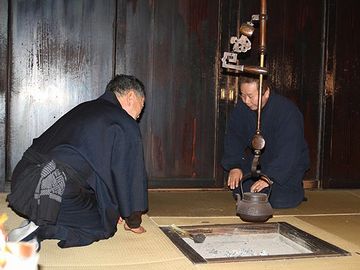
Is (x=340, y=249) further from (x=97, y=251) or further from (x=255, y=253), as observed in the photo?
(x=97, y=251)

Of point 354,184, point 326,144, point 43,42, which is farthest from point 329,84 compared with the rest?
point 43,42

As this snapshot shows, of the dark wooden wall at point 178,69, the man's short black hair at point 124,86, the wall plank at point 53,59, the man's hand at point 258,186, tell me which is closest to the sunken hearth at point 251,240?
the man's hand at point 258,186

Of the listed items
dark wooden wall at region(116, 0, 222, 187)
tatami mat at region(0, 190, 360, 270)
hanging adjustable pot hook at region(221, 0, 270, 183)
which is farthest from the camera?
dark wooden wall at region(116, 0, 222, 187)

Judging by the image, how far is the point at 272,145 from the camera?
14.4ft

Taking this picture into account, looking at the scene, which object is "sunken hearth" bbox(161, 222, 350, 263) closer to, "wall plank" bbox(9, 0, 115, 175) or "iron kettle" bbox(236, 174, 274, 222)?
"iron kettle" bbox(236, 174, 274, 222)

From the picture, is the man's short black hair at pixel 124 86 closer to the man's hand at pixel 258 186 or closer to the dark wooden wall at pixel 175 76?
the man's hand at pixel 258 186

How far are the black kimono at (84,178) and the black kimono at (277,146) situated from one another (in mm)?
1531

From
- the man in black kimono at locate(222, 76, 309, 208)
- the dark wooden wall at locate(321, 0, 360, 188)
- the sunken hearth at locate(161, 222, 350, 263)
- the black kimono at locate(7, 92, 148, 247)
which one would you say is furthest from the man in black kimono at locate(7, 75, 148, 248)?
the dark wooden wall at locate(321, 0, 360, 188)

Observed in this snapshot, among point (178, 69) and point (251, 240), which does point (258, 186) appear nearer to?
point (251, 240)

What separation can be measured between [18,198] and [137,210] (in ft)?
2.41

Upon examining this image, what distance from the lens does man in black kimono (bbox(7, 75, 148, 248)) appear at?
2.88m

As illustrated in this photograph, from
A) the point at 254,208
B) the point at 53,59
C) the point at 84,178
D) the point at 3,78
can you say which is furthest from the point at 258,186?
the point at 3,78

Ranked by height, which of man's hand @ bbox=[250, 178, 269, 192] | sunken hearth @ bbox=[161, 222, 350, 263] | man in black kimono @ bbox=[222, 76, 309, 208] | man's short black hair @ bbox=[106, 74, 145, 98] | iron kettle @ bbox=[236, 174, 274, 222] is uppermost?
man's short black hair @ bbox=[106, 74, 145, 98]

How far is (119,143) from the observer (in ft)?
10.0
